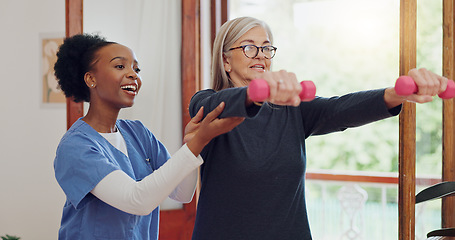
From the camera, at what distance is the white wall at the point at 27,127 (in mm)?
3914

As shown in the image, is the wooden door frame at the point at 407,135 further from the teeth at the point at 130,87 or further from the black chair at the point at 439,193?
the teeth at the point at 130,87

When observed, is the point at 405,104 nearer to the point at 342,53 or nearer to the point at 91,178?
the point at 91,178

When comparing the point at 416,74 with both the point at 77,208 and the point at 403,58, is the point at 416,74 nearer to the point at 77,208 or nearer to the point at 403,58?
the point at 403,58

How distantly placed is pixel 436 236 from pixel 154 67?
5.41 feet

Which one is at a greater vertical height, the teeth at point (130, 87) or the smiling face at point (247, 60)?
the smiling face at point (247, 60)

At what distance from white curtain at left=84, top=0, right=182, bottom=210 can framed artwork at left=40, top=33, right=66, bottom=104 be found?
1.69m

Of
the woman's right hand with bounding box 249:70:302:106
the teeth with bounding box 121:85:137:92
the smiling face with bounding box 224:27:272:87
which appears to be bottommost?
the woman's right hand with bounding box 249:70:302:106

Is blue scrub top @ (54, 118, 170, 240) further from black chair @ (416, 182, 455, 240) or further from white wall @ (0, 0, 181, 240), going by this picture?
white wall @ (0, 0, 181, 240)

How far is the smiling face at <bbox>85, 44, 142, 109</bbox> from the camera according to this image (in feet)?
4.58

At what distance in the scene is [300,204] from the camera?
117 cm

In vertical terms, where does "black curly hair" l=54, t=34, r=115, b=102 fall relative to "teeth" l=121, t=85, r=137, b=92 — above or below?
above

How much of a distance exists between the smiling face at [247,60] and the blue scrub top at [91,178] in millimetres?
430

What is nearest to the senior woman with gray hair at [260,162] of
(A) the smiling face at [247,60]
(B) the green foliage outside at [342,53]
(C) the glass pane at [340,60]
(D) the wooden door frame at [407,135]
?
(A) the smiling face at [247,60]

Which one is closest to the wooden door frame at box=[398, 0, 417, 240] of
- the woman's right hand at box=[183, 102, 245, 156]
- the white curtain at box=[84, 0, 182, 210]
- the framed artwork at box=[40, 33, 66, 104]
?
the woman's right hand at box=[183, 102, 245, 156]
